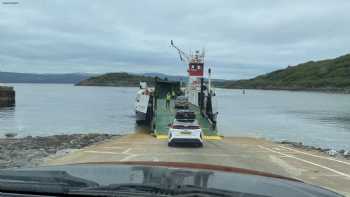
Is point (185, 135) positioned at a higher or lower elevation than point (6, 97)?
higher

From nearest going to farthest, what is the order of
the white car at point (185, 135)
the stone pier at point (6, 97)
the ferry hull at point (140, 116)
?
the white car at point (185, 135) < the ferry hull at point (140, 116) < the stone pier at point (6, 97)

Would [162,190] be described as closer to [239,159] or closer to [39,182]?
[39,182]

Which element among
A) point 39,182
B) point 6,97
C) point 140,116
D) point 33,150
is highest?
point 39,182

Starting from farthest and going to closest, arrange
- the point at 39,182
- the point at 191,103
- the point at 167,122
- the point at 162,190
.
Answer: the point at 191,103 → the point at 167,122 → the point at 39,182 → the point at 162,190

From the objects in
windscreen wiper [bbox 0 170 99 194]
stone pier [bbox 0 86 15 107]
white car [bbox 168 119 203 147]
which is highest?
windscreen wiper [bbox 0 170 99 194]

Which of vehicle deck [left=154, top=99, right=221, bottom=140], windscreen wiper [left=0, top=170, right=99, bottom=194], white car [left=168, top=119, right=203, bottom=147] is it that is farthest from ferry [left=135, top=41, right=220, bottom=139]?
windscreen wiper [left=0, top=170, right=99, bottom=194]

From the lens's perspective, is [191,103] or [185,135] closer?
[185,135]

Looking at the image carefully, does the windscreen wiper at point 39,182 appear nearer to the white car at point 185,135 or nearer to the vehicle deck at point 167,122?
the white car at point 185,135

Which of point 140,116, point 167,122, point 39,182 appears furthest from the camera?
point 140,116

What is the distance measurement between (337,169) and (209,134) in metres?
17.0

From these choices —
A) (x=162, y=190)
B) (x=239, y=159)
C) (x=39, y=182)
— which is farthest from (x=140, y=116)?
(x=162, y=190)

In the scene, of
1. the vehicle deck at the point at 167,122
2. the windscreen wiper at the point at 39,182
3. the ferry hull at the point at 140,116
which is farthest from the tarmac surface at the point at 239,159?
the ferry hull at the point at 140,116

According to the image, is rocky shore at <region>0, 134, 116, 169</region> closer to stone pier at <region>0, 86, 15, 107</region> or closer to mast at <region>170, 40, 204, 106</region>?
mast at <region>170, 40, 204, 106</region>

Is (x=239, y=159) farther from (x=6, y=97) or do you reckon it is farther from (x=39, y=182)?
(x=6, y=97)
